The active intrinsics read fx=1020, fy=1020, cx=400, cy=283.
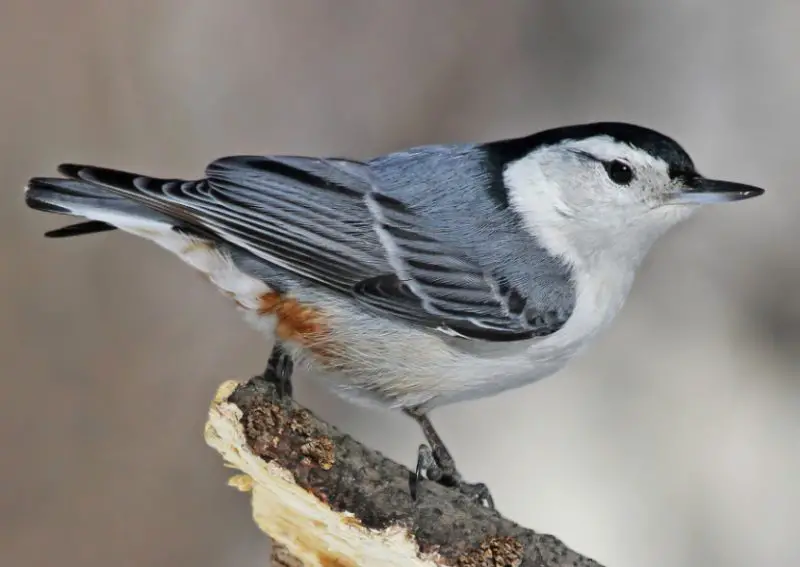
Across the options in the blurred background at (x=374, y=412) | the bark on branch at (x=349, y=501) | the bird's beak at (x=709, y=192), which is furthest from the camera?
the blurred background at (x=374, y=412)

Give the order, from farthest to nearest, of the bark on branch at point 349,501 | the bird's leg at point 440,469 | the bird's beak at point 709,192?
1. the bird's leg at point 440,469
2. the bird's beak at point 709,192
3. the bark on branch at point 349,501

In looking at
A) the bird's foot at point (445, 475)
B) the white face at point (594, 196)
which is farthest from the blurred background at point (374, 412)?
the white face at point (594, 196)

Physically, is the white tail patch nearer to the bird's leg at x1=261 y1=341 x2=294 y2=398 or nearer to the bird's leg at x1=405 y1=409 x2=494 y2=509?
the bird's leg at x1=261 y1=341 x2=294 y2=398

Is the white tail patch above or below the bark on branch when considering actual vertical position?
above

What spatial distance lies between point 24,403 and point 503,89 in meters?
1.33

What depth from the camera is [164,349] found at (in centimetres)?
230

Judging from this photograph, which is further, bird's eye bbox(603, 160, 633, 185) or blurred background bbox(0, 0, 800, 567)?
blurred background bbox(0, 0, 800, 567)

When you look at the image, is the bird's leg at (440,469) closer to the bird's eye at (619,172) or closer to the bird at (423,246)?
the bird at (423,246)

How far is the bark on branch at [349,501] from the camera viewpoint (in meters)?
1.14

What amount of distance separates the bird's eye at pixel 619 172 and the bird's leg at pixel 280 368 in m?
0.49

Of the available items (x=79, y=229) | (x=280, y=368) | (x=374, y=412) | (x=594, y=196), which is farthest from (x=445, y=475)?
(x=374, y=412)

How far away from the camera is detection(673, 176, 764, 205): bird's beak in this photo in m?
1.29

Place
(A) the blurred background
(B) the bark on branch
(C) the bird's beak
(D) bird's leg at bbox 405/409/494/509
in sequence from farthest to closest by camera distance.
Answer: (A) the blurred background < (D) bird's leg at bbox 405/409/494/509 < (C) the bird's beak < (B) the bark on branch

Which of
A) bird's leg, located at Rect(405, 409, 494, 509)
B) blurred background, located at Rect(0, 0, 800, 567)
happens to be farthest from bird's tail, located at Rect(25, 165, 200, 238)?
blurred background, located at Rect(0, 0, 800, 567)
